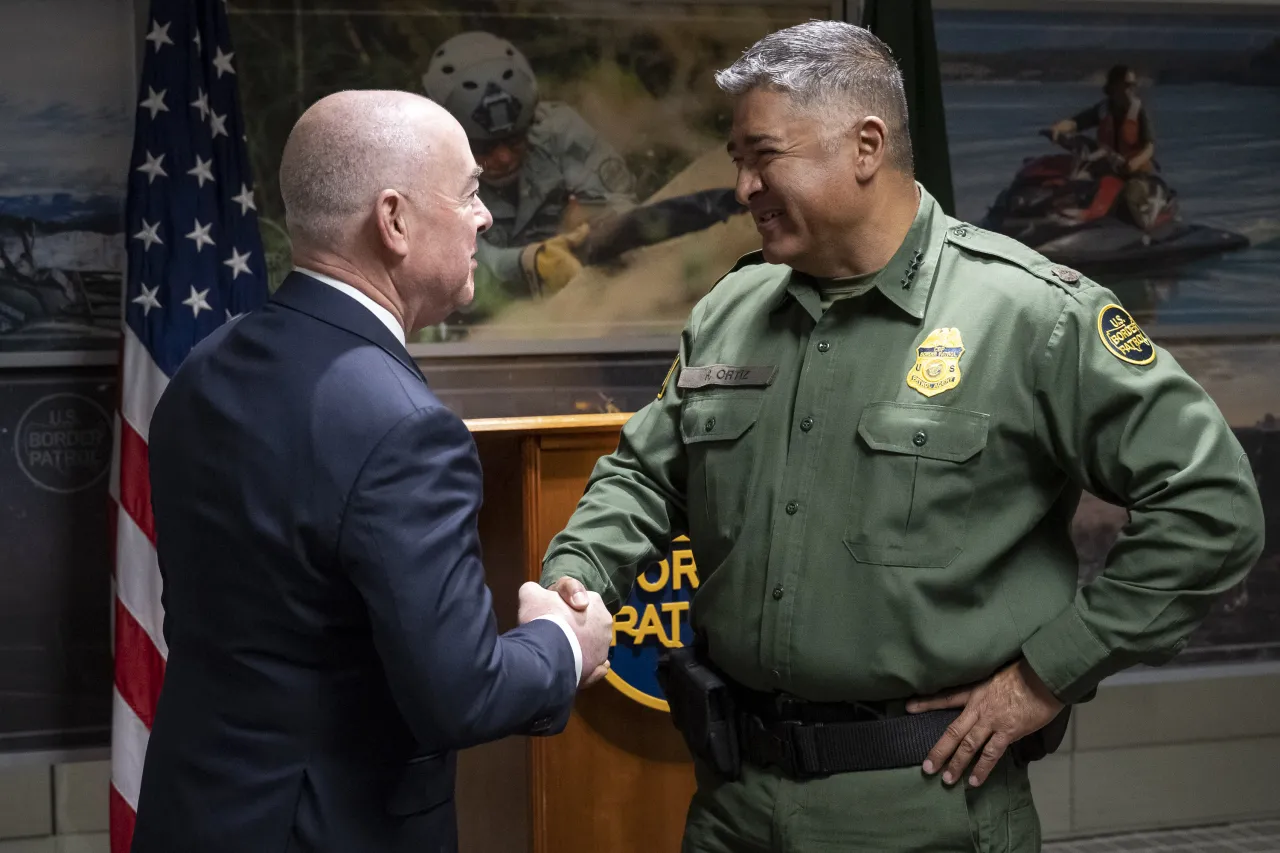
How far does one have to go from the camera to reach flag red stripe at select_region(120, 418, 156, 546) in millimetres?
3381

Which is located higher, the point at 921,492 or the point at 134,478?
the point at 921,492

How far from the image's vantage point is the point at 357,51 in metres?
3.68

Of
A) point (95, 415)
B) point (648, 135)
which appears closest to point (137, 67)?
point (95, 415)

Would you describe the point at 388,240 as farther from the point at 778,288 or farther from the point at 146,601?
the point at 146,601

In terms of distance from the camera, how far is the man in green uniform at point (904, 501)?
178 centimetres

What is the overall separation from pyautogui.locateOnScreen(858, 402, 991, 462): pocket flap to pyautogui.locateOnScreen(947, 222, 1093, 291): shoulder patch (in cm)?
23

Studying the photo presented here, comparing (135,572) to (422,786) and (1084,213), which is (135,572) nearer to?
(422,786)

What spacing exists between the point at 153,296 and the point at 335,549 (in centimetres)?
217

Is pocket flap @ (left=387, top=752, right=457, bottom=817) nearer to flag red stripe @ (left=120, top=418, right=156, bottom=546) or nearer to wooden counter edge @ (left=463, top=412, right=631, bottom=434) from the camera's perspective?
wooden counter edge @ (left=463, top=412, right=631, bottom=434)

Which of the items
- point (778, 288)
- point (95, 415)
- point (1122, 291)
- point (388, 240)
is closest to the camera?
point (388, 240)

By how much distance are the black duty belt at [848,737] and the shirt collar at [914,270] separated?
1.85 ft

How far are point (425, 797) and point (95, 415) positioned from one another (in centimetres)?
243

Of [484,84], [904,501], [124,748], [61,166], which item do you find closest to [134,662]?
[124,748]

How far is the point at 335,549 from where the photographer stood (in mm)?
1460
